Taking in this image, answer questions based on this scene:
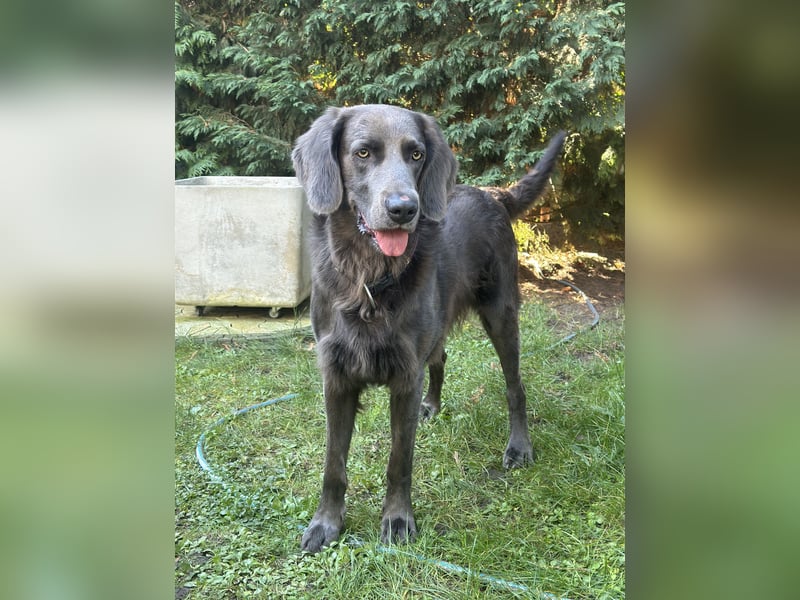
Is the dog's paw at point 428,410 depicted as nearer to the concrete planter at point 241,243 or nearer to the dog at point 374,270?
the dog at point 374,270

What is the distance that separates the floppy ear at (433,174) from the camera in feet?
8.13

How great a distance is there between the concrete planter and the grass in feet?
3.29

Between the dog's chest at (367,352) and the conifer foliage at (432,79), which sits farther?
the conifer foliage at (432,79)

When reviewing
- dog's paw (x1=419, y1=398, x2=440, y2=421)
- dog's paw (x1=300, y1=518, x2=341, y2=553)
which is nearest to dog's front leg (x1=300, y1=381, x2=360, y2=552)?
dog's paw (x1=300, y1=518, x2=341, y2=553)

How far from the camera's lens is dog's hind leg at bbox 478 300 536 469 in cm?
302

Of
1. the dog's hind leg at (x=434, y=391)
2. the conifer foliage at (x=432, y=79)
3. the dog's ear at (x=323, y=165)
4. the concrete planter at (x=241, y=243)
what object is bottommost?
the dog's hind leg at (x=434, y=391)

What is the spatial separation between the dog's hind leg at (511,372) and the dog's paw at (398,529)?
75cm

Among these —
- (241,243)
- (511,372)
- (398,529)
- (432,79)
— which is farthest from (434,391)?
(432,79)

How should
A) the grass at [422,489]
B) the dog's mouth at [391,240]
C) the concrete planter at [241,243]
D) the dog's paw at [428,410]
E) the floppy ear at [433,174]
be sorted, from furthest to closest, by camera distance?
the concrete planter at [241,243] < the dog's paw at [428,410] < the floppy ear at [433,174] < the dog's mouth at [391,240] < the grass at [422,489]

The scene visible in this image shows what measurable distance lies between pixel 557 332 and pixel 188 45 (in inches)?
204

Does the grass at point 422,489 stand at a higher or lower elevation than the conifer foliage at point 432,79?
lower

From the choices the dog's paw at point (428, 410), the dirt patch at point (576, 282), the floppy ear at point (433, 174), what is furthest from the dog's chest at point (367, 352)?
the dirt patch at point (576, 282)
